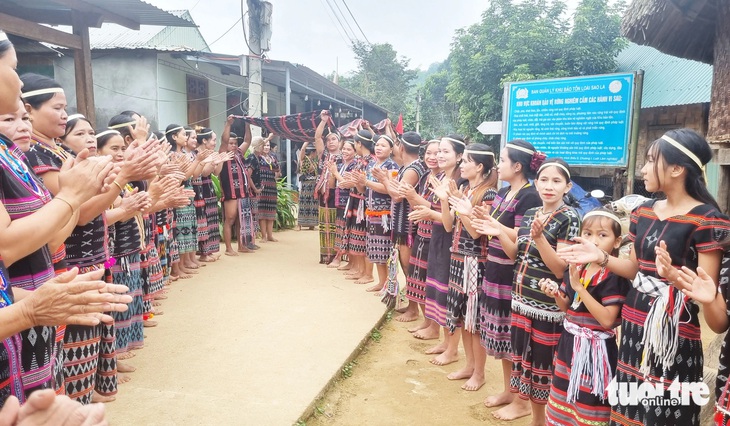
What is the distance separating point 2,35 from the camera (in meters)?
1.64

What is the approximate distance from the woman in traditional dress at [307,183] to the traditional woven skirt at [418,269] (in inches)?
173

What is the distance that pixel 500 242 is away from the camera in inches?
124

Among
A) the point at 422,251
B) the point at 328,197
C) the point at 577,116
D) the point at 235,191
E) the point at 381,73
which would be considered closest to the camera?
the point at 422,251

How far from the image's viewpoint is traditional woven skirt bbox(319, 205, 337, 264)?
7.18 metres

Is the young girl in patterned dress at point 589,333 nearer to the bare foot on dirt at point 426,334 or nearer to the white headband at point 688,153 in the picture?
the white headband at point 688,153

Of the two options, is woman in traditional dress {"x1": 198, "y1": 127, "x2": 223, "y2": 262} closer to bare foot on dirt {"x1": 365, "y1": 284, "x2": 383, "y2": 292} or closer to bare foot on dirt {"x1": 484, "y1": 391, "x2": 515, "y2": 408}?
bare foot on dirt {"x1": 365, "y1": 284, "x2": 383, "y2": 292}

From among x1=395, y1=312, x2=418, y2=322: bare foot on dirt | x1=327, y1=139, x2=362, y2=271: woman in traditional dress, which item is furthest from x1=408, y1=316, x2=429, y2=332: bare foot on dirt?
x1=327, y1=139, x2=362, y2=271: woman in traditional dress

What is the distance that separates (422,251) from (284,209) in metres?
6.28

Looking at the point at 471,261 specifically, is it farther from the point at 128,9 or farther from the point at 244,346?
the point at 128,9

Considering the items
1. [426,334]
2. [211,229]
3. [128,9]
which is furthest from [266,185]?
[426,334]

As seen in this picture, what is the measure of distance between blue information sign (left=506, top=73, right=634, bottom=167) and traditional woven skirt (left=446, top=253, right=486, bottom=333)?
103 inches

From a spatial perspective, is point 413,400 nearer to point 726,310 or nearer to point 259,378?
point 259,378

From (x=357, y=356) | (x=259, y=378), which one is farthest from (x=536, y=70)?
(x=259, y=378)

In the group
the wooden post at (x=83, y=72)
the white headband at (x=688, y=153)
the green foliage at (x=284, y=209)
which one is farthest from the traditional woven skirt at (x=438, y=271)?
the green foliage at (x=284, y=209)
